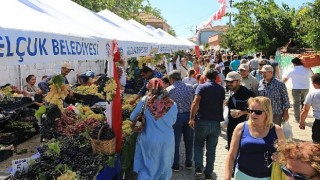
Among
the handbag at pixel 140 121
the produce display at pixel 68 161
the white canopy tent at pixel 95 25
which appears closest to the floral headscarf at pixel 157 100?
the handbag at pixel 140 121

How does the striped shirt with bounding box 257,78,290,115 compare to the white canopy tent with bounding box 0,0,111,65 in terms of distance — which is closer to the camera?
the white canopy tent with bounding box 0,0,111,65

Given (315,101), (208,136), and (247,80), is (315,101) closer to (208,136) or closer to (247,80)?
(247,80)

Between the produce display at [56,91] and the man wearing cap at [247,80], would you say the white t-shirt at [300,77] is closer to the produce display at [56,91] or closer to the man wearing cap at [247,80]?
the man wearing cap at [247,80]

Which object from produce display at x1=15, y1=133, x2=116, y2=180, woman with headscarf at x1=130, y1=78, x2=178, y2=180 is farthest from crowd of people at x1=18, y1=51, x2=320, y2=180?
produce display at x1=15, y1=133, x2=116, y2=180

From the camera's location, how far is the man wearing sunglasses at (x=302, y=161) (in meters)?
1.97

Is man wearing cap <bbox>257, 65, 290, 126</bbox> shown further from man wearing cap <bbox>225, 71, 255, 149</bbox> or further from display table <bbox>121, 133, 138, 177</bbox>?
display table <bbox>121, 133, 138, 177</bbox>

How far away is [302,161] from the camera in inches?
79.7

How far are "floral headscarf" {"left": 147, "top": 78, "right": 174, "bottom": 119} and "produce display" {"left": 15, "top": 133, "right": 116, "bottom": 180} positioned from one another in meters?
0.81

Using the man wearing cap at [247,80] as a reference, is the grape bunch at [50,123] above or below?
below

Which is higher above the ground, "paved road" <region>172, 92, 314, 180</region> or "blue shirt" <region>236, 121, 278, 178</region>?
"blue shirt" <region>236, 121, 278, 178</region>

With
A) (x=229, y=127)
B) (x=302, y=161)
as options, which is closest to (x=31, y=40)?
(x=302, y=161)

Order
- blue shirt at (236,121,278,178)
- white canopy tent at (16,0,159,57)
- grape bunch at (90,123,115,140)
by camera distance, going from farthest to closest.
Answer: white canopy tent at (16,0,159,57), grape bunch at (90,123,115,140), blue shirt at (236,121,278,178)

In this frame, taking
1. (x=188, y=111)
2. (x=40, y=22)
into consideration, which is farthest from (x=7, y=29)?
(x=188, y=111)

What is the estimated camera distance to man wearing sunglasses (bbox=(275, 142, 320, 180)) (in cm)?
197
